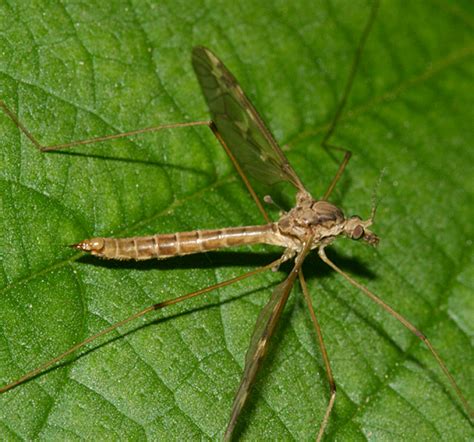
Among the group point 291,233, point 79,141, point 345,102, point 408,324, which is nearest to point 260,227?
point 291,233

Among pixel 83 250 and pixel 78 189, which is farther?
pixel 78 189

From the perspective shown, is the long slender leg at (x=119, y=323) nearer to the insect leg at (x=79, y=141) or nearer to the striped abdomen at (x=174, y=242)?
the striped abdomen at (x=174, y=242)

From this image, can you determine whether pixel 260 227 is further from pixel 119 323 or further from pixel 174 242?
pixel 119 323

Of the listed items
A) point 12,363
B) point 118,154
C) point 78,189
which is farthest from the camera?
point 118,154

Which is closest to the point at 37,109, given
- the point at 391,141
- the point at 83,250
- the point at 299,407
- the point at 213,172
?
the point at 83,250

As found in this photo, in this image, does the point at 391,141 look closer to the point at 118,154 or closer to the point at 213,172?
the point at 213,172

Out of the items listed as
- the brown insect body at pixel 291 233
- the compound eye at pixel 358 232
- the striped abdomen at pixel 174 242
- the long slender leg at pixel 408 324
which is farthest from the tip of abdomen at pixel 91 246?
the compound eye at pixel 358 232

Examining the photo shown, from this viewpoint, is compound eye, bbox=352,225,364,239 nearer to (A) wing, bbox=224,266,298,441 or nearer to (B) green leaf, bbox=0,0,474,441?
(B) green leaf, bbox=0,0,474,441
